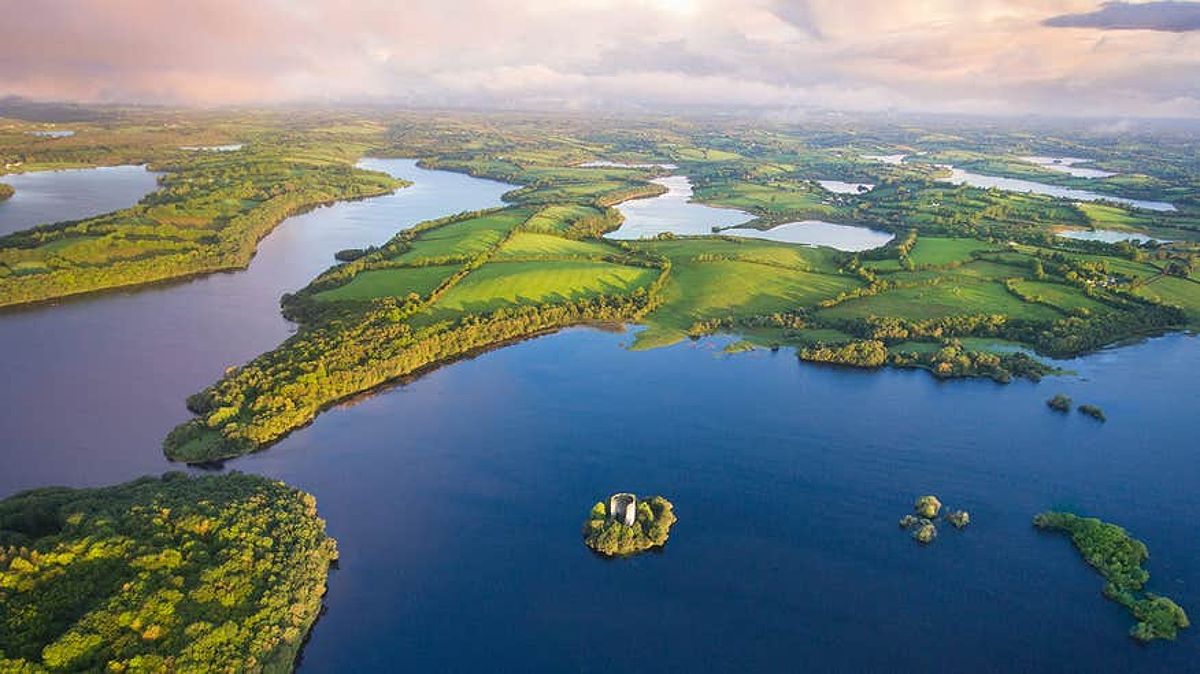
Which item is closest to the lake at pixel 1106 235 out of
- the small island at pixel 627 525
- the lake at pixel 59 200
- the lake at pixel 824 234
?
the lake at pixel 824 234

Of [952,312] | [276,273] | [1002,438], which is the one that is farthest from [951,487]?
[276,273]

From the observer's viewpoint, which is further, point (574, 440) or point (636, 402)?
point (636, 402)

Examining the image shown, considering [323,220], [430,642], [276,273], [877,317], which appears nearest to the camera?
[430,642]

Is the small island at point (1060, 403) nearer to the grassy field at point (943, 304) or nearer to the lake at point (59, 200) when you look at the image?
the grassy field at point (943, 304)

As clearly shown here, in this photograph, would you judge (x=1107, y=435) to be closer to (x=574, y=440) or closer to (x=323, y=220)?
(x=574, y=440)

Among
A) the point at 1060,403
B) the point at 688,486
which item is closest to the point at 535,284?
the point at 688,486

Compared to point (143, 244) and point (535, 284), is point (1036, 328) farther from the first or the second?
point (143, 244)
